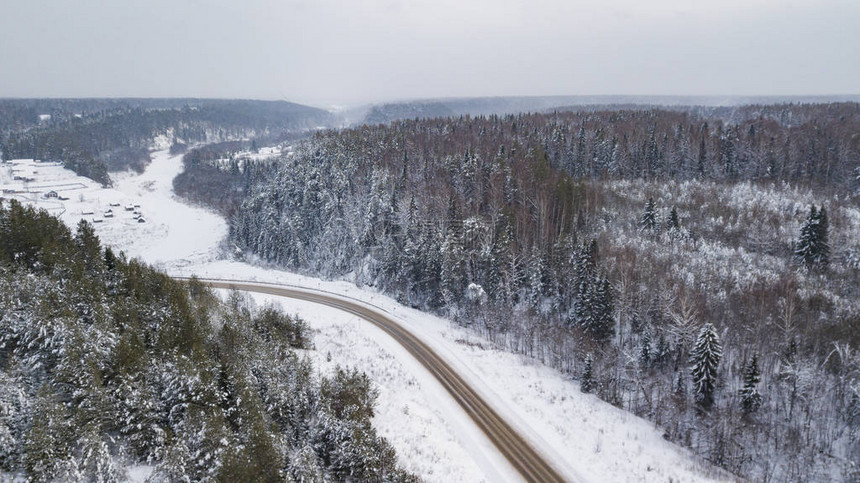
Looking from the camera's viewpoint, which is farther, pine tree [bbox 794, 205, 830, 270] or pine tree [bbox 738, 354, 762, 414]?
pine tree [bbox 794, 205, 830, 270]

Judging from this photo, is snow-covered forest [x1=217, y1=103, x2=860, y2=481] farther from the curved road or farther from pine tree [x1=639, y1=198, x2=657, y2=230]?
the curved road

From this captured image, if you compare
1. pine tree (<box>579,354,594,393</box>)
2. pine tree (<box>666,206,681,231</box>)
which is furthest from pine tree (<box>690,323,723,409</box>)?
pine tree (<box>666,206,681,231</box>)

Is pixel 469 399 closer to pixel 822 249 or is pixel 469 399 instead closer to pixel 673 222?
pixel 673 222

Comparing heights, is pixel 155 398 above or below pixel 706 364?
above

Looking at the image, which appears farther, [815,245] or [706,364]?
[815,245]

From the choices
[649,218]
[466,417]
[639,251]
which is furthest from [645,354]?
[649,218]

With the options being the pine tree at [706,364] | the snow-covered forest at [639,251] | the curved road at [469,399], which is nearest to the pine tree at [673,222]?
the snow-covered forest at [639,251]
